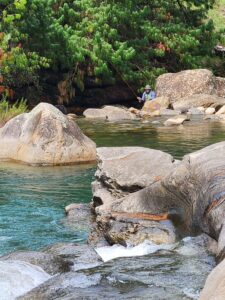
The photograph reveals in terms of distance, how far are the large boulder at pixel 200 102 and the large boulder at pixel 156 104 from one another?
40cm

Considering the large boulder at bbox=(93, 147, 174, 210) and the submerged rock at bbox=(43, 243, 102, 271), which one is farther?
the large boulder at bbox=(93, 147, 174, 210)

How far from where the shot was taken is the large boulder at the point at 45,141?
14992mm

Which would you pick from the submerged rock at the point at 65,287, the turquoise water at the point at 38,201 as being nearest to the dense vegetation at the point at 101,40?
the turquoise water at the point at 38,201

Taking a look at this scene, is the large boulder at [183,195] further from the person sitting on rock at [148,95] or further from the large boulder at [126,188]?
the person sitting on rock at [148,95]

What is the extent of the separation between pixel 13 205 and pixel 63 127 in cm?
439

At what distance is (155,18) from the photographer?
107 ft

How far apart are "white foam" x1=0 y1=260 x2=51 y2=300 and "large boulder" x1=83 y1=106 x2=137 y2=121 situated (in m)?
19.6

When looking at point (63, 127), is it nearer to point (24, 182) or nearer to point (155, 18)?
point (24, 182)

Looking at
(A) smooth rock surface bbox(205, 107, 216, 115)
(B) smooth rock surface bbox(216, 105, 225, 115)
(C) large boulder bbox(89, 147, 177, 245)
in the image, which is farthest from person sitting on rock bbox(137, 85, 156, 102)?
(C) large boulder bbox(89, 147, 177, 245)

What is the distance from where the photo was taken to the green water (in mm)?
9430

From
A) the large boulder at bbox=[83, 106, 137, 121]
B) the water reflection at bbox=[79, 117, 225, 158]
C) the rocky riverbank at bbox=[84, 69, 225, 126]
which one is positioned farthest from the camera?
the rocky riverbank at bbox=[84, 69, 225, 126]

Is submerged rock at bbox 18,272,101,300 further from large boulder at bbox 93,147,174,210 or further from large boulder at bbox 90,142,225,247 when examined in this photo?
large boulder at bbox 93,147,174,210

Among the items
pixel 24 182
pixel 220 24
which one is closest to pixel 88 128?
pixel 24 182

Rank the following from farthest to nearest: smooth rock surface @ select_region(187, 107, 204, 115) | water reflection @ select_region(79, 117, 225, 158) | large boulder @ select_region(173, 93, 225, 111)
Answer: large boulder @ select_region(173, 93, 225, 111) < smooth rock surface @ select_region(187, 107, 204, 115) < water reflection @ select_region(79, 117, 225, 158)
